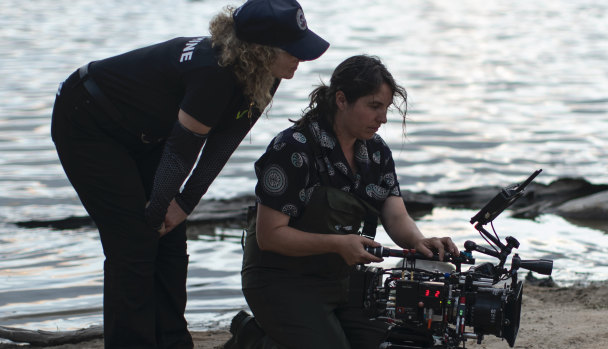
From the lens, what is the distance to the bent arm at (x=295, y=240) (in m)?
3.52

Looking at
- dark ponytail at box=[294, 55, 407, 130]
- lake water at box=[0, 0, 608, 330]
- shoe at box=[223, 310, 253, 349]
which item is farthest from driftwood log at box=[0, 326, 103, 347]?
dark ponytail at box=[294, 55, 407, 130]

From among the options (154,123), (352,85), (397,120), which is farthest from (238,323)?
(397,120)

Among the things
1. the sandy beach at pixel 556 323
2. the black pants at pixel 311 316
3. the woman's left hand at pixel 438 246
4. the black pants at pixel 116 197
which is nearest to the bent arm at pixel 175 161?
the black pants at pixel 116 197

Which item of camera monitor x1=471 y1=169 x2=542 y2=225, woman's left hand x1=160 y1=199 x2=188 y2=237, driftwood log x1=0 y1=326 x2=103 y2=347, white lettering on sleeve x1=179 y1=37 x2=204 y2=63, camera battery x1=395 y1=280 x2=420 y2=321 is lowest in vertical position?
driftwood log x1=0 y1=326 x2=103 y2=347

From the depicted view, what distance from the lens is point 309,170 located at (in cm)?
377

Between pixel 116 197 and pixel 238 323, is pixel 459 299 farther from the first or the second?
pixel 116 197

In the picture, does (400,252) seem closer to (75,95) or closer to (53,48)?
(75,95)

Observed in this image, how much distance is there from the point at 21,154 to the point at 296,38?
675cm

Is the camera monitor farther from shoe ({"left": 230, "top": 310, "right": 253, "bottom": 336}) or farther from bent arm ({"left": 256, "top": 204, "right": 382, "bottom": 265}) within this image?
shoe ({"left": 230, "top": 310, "right": 253, "bottom": 336})

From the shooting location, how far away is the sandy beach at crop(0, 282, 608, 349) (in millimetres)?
4711

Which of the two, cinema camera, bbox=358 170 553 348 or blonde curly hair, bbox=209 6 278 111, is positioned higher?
blonde curly hair, bbox=209 6 278 111

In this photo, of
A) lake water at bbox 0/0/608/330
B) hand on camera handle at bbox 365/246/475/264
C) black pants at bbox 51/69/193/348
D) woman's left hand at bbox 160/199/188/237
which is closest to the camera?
hand on camera handle at bbox 365/246/475/264

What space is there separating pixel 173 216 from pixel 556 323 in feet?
7.34

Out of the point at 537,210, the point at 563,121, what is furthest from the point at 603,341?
the point at 563,121
